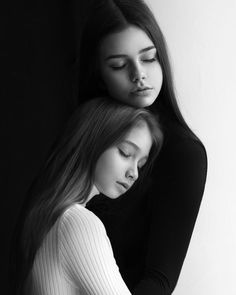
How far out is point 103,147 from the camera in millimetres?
898

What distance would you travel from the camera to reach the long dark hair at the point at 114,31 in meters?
0.92

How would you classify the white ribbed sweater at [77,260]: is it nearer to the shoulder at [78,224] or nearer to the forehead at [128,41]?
the shoulder at [78,224]

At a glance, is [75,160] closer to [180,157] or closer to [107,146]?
[107,146]

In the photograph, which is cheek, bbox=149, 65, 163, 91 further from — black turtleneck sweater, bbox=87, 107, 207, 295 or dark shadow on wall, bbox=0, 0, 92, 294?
dark shadow on wall, bbox=0, 0, 92, 294

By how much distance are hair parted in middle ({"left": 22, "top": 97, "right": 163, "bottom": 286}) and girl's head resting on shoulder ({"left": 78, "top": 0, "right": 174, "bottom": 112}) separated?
1.1 inches

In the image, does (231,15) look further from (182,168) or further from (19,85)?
(182,168)

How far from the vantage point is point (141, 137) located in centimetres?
92

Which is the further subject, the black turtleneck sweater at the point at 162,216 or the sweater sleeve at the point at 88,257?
the black turtleneck sweater at the point at 162,216

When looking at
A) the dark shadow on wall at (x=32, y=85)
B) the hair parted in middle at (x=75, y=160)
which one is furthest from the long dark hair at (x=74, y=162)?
the dark shadow on wall at (x=32, y=85)

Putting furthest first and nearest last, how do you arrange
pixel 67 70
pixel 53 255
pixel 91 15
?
pixel 67 70, pixel 91 15, pixel 53 255

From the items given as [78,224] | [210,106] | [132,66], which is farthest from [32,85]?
[78,224]

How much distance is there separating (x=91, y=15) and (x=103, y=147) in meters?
0.21

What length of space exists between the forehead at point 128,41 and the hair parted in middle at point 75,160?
0.26 ft

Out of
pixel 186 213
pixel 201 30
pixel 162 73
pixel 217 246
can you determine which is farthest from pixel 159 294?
pixel 201 30
